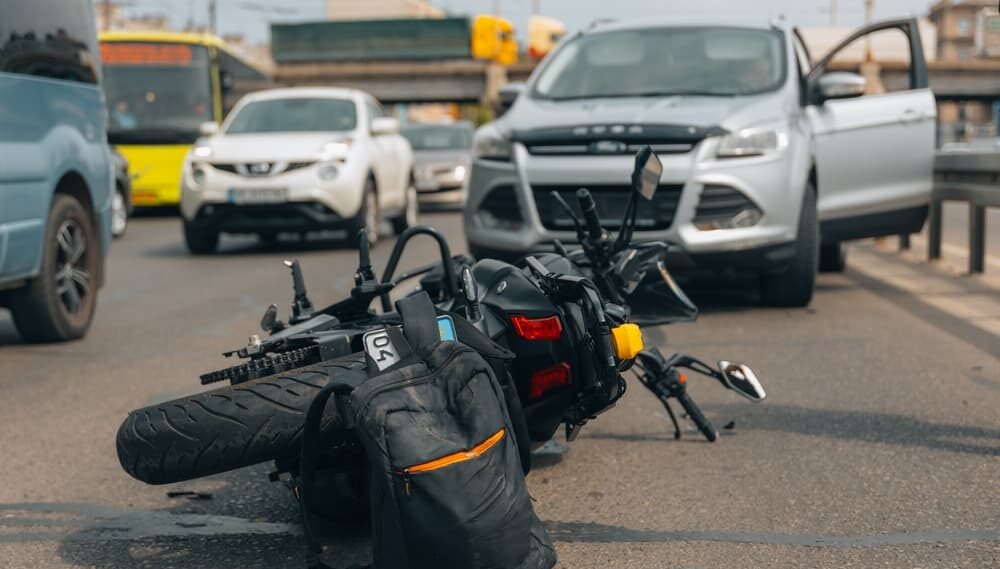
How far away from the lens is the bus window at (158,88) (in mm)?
21625

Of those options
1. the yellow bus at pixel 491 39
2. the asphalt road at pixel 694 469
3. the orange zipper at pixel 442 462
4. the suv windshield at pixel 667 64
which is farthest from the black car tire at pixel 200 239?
the yellow bus at pixel 491 39

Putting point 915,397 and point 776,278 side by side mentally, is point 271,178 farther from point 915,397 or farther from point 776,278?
point 915,397

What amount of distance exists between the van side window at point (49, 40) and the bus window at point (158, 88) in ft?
43.1

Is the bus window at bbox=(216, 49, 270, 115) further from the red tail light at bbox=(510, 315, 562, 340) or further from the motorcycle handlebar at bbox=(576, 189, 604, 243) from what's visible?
the red tail light at bbox=(510, 315, 562, 340)

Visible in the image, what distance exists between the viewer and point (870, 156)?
9.97 meters

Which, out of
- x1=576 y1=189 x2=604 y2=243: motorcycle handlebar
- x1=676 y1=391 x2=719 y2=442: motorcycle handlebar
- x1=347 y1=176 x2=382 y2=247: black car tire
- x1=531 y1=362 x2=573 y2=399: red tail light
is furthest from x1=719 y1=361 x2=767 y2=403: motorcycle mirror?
x1=347 y1=176 x2=382 y2=247: black car tire

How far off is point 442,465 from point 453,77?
204 feet

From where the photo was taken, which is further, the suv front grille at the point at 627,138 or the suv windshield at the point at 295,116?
the suv windshield at the point at 295,116

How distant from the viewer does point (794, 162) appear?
872 cm

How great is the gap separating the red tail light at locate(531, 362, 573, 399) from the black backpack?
0.60 metres

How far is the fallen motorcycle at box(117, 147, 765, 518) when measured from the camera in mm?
3553

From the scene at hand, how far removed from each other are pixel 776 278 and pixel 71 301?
13.8ft

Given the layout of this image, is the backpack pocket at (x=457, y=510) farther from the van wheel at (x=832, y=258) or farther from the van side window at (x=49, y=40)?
the van wheel at (x=832, y=258)

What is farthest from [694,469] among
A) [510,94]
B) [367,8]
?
[367,8]
